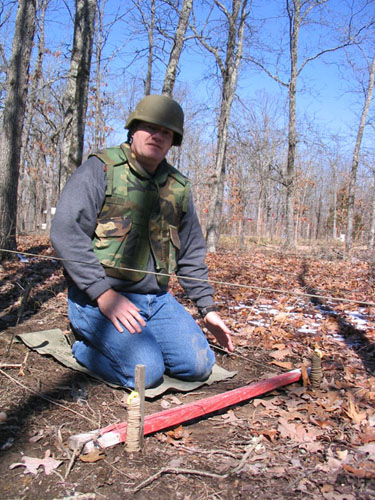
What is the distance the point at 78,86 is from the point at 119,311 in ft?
22.6

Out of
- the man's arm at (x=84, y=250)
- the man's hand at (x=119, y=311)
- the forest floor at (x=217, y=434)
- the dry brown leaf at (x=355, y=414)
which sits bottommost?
the forest floor at (x=217, y=434)

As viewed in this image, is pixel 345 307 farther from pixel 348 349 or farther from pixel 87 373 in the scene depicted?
pixel 87 373

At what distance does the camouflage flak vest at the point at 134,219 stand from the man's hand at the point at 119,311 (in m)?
0.21

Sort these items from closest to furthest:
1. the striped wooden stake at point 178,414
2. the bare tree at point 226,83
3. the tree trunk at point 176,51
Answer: the striped wooden stake at point 178,414 → the tree trunk at point 176,51 → the bare tree at point 226,83

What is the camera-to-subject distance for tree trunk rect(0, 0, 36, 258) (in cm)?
692

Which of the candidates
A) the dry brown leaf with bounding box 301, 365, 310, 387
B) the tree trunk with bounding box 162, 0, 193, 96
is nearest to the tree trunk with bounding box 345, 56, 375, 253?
the tree trunk with bounding box 162, 0, 193, 96

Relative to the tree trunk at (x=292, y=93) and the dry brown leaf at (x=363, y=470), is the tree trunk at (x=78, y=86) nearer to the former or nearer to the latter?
the dry brown leaf at (x=363, y=470)

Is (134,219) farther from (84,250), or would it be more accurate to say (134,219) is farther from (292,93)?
(292,93)

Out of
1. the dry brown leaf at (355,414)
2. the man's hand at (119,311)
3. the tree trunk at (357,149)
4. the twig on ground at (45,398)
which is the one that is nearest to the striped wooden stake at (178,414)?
the twig on ground at (45,398)

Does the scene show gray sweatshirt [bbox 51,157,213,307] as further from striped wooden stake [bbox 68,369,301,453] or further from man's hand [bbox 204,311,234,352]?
striped wooden stake [bbox 68,369,301,453]

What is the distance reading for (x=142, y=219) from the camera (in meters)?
2.90

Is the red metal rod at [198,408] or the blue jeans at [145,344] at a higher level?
the blue jeans at [145,344]

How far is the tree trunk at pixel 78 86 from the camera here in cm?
799

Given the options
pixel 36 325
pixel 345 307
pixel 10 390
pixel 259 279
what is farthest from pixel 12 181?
pixel 345 307
